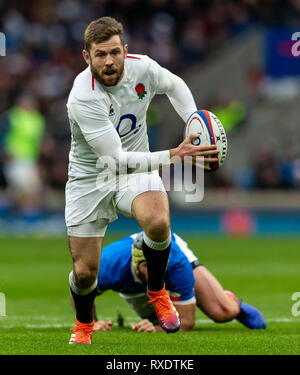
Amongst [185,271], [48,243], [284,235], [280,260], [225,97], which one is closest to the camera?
[185,271]

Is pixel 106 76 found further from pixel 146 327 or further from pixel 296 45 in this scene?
pixel 296 45

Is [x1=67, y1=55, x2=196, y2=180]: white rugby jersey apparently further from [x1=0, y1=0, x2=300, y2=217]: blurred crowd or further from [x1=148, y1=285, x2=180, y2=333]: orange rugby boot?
[x1=0, y1=0, x2=300, y2=217]: blurred crowd

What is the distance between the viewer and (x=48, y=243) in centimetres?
1667

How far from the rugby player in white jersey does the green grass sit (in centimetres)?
34

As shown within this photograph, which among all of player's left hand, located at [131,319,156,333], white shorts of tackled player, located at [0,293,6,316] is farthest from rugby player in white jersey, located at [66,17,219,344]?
white shorts of tackled player, located at [0,293,6,316]

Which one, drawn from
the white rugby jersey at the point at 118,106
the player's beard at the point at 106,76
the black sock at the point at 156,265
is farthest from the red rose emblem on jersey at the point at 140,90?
the black sock at the point at 156,265

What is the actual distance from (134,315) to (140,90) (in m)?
2.93

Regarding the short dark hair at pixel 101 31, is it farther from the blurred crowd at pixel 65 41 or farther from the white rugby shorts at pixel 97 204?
the blurred crowd at pixel 65 41

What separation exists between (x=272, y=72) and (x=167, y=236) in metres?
15.4

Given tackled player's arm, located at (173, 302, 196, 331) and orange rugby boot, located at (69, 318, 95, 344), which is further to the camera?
tackled player's arm, located at (173, 302, 196, 331)

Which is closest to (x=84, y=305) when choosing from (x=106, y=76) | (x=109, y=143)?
(x=109, y=143)

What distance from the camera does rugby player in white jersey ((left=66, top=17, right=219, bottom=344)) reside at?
5855 mm
